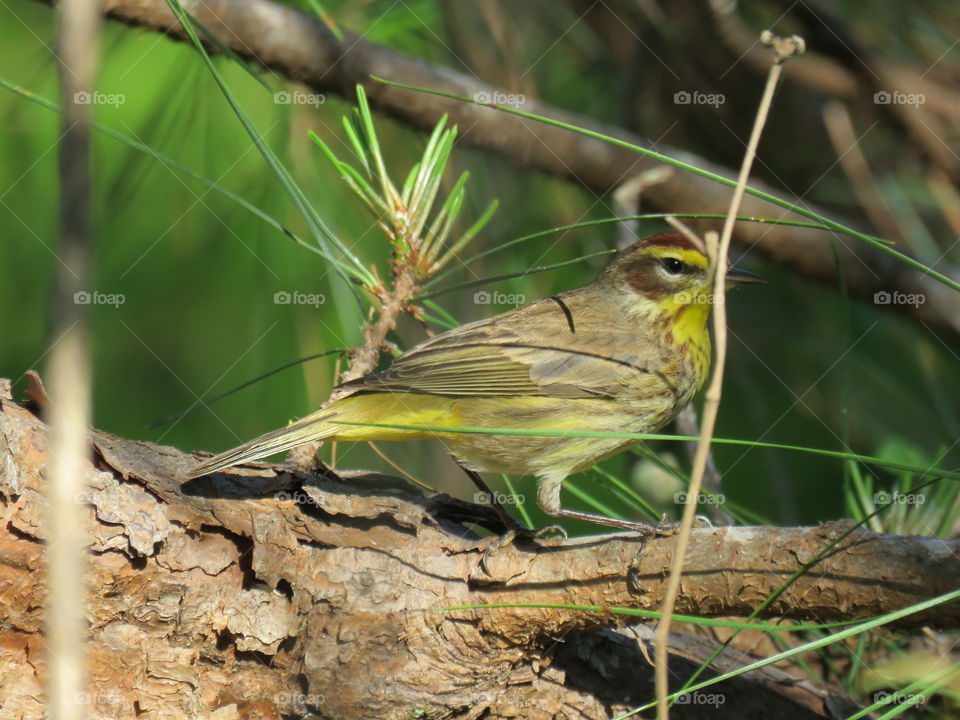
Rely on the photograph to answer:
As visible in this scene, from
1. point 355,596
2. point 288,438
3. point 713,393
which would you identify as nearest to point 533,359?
point 288,438

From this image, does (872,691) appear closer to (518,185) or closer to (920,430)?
(920,430)

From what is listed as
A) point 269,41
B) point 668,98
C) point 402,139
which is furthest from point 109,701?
point 668,98

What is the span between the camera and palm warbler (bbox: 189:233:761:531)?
348 cm

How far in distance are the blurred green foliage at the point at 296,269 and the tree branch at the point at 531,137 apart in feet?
0.61

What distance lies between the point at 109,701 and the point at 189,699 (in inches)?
7.5

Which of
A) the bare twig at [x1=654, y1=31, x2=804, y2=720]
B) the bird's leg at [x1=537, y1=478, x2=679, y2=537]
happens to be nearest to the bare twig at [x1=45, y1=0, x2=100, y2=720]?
the bare twig at [x1=654, y1=31, x2=804, y2=720]

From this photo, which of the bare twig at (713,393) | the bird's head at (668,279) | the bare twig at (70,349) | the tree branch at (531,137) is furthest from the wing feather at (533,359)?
the bare twig at (70,349)

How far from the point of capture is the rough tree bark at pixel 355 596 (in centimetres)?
221

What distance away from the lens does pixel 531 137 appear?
14.9 feet

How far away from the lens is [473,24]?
5.27 metres

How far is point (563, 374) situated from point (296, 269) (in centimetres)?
132

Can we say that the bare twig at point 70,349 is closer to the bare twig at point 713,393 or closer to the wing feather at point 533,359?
the bare twig at point 713,393

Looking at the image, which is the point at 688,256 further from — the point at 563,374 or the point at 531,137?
the point at 531,137

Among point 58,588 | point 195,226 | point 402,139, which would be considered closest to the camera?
point 58,588
